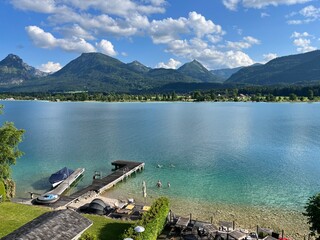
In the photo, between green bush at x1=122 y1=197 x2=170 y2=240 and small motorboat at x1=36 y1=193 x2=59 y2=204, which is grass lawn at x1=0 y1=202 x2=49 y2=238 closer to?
small motorboat at x1=36 y1=193 x2=59 y2=204

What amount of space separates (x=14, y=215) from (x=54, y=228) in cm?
1075

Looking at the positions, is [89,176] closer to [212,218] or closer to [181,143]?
[212,218]

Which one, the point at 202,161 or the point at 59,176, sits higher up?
the point at 59,176

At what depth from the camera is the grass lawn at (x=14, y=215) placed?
26384mm

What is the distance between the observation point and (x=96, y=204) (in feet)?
113

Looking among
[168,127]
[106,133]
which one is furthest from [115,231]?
[168,127]

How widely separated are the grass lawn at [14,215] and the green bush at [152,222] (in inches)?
415

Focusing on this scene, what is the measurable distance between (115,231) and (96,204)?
8495mm

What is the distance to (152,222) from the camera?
969 inches

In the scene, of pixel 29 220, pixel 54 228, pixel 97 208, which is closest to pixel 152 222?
pixel 54 228

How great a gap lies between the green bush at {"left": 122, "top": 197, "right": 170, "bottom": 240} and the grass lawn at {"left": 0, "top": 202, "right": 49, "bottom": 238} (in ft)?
34.5

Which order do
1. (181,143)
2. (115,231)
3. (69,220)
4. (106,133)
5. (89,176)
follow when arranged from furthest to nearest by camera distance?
(106,133) → (181,143) → (89,176) → (115,231) → (69,220)

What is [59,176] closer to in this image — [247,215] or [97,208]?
[97,208]

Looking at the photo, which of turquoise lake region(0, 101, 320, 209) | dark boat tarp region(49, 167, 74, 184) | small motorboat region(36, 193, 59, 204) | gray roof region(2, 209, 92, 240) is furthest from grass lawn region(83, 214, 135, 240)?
dark boat tarp region(49, 167, 74, 184)
